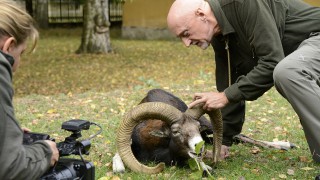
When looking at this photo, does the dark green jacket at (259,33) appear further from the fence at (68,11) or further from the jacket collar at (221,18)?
the fence at (68,11)

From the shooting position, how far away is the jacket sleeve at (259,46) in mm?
4766

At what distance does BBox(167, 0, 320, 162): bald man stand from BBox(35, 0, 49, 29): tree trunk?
84.9ft

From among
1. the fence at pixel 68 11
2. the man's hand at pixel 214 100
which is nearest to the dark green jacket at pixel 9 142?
the man's hand at pixel 214 100

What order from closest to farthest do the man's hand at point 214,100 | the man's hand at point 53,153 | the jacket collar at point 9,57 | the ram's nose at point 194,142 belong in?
the jacket collar at point 9,57 < the man's hand at point 53,153 < the man's hand at point 214,100 < the ram's nose at point 194,142

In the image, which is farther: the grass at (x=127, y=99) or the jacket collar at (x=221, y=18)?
the grass at (x=127, y=99)

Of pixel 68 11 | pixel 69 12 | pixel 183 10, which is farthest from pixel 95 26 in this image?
pixel 69 12

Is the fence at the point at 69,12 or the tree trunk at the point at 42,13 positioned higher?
the tree trunk at the point at 42,13

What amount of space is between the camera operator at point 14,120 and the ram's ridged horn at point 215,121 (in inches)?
87.0

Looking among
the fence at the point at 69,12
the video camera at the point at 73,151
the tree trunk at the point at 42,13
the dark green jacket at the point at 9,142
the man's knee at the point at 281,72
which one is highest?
the dark green jacket at the point at 9,142

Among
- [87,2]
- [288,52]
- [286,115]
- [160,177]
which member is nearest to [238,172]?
[160,177]

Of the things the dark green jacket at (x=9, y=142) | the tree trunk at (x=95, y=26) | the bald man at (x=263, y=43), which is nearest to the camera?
the dark green jacket at (x=9, y=142)

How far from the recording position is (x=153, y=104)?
5.23 meters

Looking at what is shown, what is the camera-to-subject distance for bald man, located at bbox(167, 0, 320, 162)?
4.54 metres

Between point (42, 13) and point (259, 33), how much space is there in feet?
88.2
